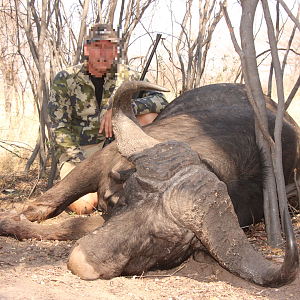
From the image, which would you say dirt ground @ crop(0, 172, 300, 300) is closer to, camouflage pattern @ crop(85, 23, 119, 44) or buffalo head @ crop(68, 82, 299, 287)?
buffalo head @ crop(68, 82, 299, 287)

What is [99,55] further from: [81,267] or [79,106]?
[81,267]

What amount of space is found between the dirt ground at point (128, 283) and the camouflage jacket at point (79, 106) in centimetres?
161

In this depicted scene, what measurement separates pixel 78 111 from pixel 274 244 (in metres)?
2.60

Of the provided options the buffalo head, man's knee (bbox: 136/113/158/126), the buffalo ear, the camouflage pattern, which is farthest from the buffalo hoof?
the camouflage pattern

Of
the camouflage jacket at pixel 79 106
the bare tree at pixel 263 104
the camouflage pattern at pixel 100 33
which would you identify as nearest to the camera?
the bare tree at pixel 263 104

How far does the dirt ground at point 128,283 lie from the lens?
1.69m

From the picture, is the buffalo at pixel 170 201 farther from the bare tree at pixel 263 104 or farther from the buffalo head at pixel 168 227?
the bare tree at pixel 263 104

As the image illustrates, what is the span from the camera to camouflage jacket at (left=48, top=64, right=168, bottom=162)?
396 centimetres

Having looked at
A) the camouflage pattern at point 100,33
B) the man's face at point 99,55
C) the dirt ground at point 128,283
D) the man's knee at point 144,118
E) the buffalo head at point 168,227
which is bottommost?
the dirt ground at point 128,283

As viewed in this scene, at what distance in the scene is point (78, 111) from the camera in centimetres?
411

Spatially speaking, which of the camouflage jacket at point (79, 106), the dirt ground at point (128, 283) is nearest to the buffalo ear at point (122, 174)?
the dirt ground at point (128, 283)

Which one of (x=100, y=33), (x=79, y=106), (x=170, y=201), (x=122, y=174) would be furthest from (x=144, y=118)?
(x=170, y=201)

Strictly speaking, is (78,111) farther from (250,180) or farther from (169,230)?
(169,230)

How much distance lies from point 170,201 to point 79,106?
244cm
